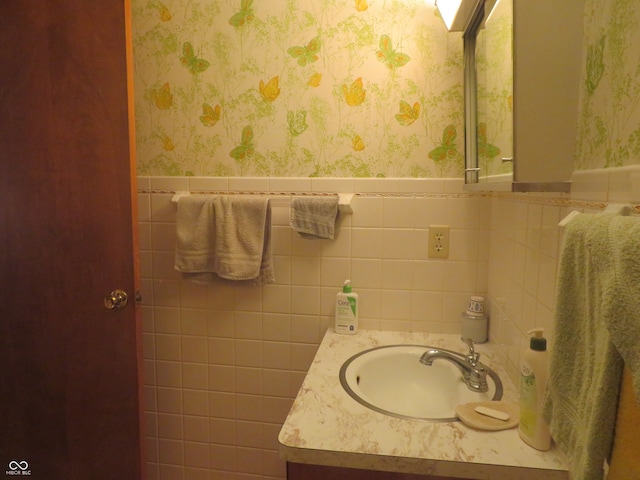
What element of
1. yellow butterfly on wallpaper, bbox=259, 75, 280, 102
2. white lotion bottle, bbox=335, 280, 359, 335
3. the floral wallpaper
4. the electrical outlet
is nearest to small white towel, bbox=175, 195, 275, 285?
white lotion bottle, bbox=335, 280, 359, 335

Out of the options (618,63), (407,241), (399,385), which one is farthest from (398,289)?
(618,63)

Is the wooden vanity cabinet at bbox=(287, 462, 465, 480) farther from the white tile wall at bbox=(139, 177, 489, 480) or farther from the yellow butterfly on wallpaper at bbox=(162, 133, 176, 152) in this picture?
the yellow butterfly on wallpaper at bbox=(162, 133, 176, 152)

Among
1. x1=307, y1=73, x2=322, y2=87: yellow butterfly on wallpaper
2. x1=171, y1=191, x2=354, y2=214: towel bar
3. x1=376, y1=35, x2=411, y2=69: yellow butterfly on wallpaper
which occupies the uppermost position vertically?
x1=376, y1=35, x2=411, y2=69: yellow butterfly on wallpaper

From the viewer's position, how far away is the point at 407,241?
1460mm

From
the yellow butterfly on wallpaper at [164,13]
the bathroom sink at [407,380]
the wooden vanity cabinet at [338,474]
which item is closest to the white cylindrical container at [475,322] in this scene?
the bathroom sink at [407,380]

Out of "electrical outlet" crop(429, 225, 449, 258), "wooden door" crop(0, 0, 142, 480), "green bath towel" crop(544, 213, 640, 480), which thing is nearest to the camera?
"green bath towel" crop(544, 213, 640, 480)

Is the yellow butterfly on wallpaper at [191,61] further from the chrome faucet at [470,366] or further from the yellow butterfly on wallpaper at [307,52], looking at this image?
the chrome faucet at [470,366]

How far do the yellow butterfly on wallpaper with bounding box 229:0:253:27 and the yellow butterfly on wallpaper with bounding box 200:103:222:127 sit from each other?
0.98 feet

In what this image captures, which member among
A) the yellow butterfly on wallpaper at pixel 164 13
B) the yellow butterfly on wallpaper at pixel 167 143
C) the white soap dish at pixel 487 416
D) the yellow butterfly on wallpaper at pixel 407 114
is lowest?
the white soap dish at pixel 487 416

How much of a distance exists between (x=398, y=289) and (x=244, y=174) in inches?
27.7

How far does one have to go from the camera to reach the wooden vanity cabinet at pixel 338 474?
817 millimetres

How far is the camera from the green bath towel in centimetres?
44

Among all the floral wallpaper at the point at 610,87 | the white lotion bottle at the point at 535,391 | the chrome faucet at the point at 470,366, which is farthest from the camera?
the chrome faucet at the point at 470,366

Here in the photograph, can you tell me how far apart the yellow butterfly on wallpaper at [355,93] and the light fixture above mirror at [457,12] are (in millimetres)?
328
